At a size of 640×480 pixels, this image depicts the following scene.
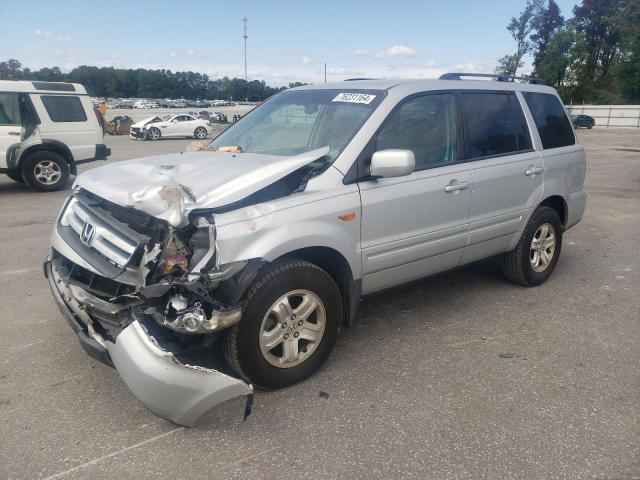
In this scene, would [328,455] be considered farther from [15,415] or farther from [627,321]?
[627,321]

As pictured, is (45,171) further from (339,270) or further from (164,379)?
(164,379)

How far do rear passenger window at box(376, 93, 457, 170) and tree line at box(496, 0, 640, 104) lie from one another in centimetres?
3912

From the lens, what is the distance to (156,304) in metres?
2.55

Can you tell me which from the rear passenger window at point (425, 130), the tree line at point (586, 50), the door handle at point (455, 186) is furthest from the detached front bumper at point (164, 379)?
the tree line at point (586, 50)

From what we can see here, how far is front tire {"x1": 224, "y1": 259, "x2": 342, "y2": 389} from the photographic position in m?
2.74

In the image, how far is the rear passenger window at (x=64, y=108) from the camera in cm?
984

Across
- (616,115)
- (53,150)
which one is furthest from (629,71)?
(53,150)

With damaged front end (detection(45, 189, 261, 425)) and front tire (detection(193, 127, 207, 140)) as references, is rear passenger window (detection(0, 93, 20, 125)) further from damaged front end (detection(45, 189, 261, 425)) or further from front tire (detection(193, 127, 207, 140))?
front tire (detection(193, 127, 207, 140))

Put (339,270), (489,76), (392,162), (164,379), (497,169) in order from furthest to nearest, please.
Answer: (489,76), (497,169), (339,270), (392,162), (164,379)

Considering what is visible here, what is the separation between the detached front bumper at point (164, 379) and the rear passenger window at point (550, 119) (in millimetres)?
3566

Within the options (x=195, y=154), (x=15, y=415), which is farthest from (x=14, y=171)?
(x=15, y=415)

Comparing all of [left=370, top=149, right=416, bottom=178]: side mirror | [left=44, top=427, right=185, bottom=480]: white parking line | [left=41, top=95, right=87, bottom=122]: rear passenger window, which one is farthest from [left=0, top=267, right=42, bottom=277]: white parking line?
Answer: [left=41, top=95, right=87, bottom=122]: rear passenger window

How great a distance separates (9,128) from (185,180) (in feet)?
27.2

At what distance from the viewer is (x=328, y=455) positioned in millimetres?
2488
